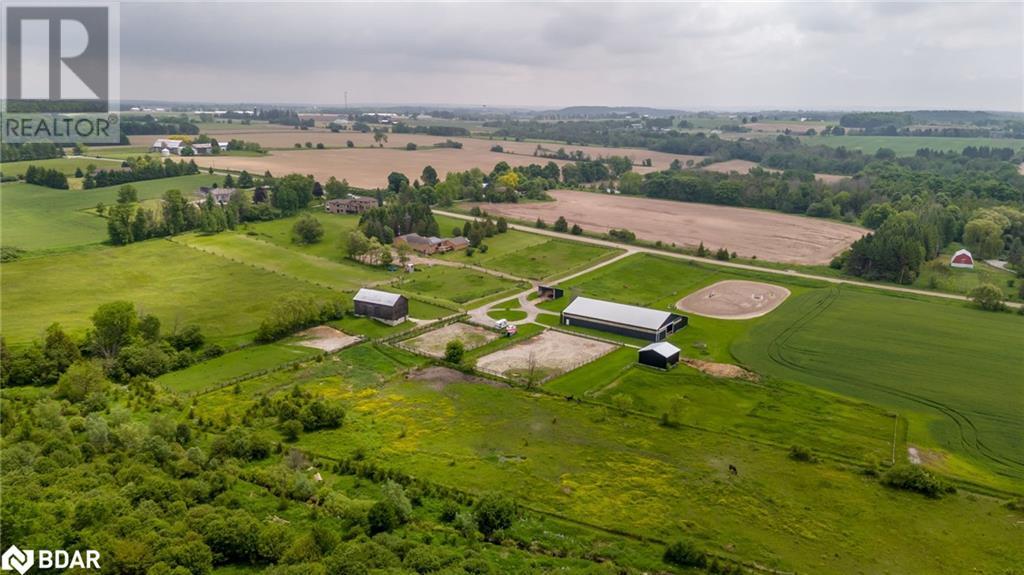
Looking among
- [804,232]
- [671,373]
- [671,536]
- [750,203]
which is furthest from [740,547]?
[750,203]

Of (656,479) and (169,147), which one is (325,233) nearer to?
(656,479)

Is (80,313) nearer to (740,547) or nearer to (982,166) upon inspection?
(740,547)

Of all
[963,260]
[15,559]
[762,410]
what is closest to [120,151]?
[15,559]

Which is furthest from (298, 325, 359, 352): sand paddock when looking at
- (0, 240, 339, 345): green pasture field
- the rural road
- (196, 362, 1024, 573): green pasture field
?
the rural road

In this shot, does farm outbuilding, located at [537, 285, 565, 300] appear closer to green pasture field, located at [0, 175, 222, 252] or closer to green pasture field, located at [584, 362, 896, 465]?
green pasture field, located at [584, 362, 896, 465]

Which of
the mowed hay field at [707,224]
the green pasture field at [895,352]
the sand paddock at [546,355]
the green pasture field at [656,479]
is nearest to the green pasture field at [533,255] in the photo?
the green pasture field at [895,352]

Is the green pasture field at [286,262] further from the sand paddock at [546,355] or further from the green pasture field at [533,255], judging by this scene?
the sand paddock at [546,355]
